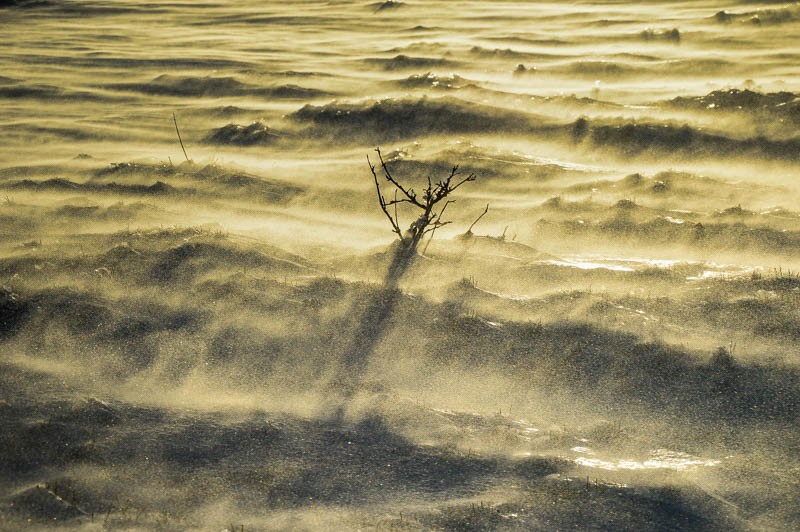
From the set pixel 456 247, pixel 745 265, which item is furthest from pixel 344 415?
pixel 745 265

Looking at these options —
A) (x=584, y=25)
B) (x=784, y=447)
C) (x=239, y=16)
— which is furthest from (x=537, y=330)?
(x=239, y=16)

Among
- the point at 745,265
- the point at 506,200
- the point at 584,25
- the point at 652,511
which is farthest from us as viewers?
the point at 584,25

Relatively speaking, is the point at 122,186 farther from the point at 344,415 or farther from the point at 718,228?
the point at 718,228

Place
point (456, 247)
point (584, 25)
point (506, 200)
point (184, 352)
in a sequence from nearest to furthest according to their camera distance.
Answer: point (184, 352) < point (456, 247) < point (506, 200) < point (584, 25)

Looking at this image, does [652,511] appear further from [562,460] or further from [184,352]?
[184,352]

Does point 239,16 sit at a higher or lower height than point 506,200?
higher

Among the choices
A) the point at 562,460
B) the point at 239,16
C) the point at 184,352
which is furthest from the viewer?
the point at 239,16

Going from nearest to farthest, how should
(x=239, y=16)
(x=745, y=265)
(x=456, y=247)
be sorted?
(x=745, y=265) < (x=456, y=247) < (x=239, y=16)

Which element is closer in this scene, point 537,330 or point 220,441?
point 220,441

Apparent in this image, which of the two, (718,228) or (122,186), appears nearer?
(718,228)
